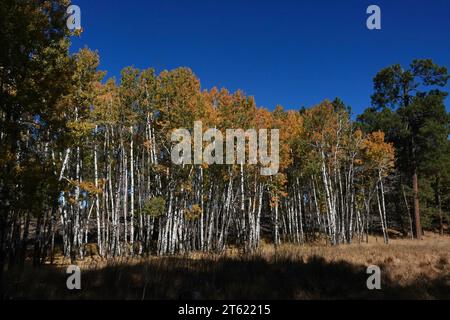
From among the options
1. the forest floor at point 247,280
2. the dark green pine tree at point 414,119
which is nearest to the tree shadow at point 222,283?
the forest floor at point 247,280

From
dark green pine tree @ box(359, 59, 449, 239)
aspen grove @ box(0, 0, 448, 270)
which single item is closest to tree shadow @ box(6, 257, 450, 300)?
aspen grove @ box(0, 0, 448, 270)

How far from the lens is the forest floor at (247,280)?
310 inches

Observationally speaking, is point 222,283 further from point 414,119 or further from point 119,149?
point 414,119

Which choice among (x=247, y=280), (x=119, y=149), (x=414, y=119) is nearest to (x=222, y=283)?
(x=247, y=280)

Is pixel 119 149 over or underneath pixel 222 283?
over

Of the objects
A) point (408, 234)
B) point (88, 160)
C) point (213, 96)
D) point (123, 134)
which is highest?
point (213, 96)

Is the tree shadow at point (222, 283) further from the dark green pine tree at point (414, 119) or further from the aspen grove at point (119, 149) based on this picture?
the dark green pine tree at point (414, 119)

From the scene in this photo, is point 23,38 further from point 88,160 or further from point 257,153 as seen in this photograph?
point 257,153

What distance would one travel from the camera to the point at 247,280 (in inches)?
358

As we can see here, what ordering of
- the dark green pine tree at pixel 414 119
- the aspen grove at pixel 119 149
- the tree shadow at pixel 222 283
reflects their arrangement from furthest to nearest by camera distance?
1. the dark green pine tree at pixel 414 119
2. the aspen grove at pixel 119 149
3. the tree shadow at pixel 222 283

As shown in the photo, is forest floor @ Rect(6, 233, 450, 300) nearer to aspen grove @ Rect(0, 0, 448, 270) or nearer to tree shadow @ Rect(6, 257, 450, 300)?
tree shadow @ Rect(6, 257, 450, 300)

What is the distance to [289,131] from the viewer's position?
85.0ft

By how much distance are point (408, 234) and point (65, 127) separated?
33.6 meters
